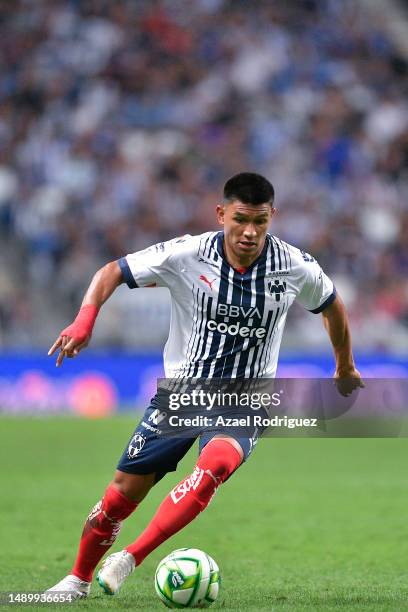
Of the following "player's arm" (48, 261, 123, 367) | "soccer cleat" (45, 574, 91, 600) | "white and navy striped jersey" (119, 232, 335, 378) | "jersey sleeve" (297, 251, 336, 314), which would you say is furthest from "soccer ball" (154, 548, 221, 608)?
"jersey sleeve" (297, 251, 336, 314)

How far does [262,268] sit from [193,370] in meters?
0.67

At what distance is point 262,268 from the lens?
6.16 meters

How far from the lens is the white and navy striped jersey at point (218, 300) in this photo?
19.9 feet

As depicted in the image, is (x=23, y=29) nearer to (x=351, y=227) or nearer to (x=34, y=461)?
(x=351, y=227)

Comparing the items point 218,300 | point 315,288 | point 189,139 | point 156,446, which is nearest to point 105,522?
point 156,446

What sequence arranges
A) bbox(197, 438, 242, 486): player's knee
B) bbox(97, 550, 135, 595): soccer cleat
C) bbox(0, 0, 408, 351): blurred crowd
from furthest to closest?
bbox(0, 0, 408, 351): blurred crowd < bbox(97, 550, 135, 595): soccer cleat < bbox(197, 438, 242, 486): player's knee

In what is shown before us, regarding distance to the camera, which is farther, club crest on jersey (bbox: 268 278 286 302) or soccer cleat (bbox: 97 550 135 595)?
club crest on jersey (bbox: 268 278 286 302)

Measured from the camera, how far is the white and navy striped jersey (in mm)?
6059

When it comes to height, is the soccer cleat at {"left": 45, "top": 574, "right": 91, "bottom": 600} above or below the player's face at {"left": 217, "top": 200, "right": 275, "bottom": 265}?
below

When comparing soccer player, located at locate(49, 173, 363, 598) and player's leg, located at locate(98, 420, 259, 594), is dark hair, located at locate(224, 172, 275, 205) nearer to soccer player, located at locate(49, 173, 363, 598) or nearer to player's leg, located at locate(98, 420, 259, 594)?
soccer player, located at locate(49, 173, 363, 598)

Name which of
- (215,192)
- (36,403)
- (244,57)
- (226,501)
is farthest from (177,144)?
(226,501)

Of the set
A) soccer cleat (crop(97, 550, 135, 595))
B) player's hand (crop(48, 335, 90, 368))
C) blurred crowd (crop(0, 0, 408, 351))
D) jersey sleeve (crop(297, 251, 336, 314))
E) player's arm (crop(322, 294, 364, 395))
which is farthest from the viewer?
blurred crowd (crop(0, 0, 408, 351))

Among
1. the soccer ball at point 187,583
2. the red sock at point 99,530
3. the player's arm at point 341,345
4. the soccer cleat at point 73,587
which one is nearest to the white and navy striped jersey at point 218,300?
the player's arm at point 341,345

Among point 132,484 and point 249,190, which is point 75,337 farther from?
point 249,190
